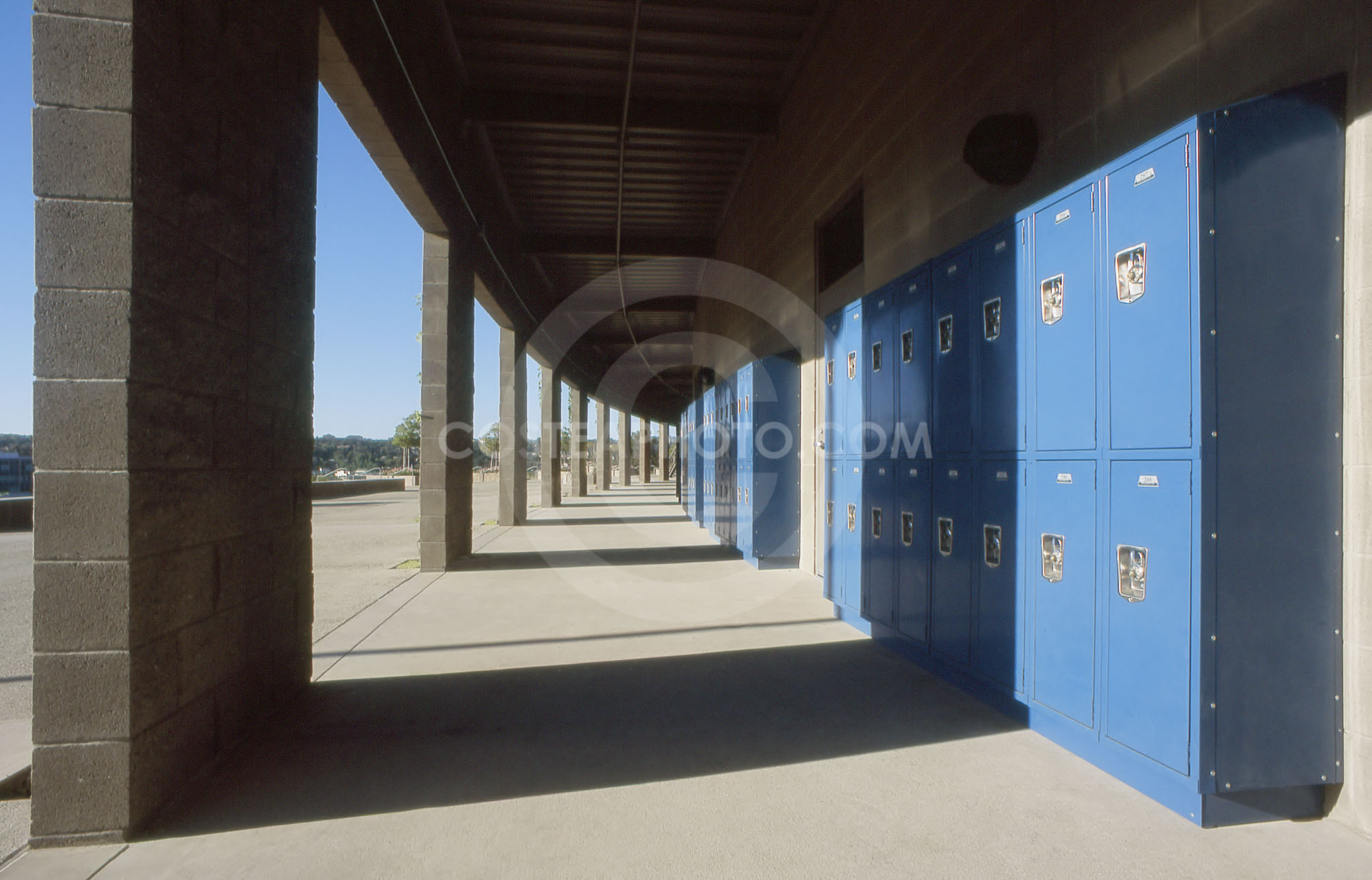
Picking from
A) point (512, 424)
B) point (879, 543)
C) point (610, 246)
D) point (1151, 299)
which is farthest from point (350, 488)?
point (1151, 299)

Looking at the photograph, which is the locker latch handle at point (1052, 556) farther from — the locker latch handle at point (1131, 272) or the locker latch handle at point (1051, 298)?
the locker latch handle at point (1131, 272)

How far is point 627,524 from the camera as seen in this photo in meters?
17.3

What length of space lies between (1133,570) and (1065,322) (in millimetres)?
1206

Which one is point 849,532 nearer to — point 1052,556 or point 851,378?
point 851,378

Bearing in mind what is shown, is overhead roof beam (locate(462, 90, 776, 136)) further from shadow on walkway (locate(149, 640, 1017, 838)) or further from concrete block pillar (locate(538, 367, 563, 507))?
concrete block pillar (locate(538, 367, 563, 507))

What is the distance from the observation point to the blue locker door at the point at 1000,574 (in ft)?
13.3

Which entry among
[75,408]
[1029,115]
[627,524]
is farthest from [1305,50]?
[627,524]

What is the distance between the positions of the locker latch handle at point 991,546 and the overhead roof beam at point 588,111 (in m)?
7.25

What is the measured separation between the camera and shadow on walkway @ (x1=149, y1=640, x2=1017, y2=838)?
3.26m

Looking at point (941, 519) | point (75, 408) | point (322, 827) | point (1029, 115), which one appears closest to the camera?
point (75, 408)

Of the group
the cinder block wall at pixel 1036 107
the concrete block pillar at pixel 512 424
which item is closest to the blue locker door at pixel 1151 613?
the cinder block wall at pixel 1036 107

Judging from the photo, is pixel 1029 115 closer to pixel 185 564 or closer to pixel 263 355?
pixel 263 355

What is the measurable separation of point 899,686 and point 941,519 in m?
1.06

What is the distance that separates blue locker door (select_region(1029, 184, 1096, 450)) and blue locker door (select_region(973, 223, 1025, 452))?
0.50ft
